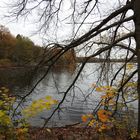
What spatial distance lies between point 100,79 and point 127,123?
1.44 m

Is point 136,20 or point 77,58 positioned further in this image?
point 77,58

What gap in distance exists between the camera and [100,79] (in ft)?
22.7

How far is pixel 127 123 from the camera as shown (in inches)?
283

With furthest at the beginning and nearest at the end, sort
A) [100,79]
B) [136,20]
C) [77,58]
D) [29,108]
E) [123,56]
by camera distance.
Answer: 1. [123,56]
2. [100,79]
3. [77,58]
4. [136,20]
5. [29,108]

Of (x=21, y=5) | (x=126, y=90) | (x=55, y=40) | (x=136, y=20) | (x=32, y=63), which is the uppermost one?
(x=21, y=5)

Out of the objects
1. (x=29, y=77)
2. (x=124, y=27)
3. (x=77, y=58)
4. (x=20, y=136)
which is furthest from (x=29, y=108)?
(x=124, y=27)

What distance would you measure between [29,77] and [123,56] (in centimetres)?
306

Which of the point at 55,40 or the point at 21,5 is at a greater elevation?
the point at 21,5

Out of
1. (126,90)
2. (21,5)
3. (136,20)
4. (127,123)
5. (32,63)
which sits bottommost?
(127,123)

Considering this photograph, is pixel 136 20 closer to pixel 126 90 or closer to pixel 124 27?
pixel 124 27

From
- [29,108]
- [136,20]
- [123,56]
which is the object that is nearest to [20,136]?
[29,108]

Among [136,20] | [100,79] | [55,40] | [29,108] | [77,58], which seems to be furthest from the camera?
[100,79]

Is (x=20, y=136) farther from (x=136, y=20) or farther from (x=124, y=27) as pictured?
(x=124, y=27)

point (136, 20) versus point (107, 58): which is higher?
point (136, 20)
